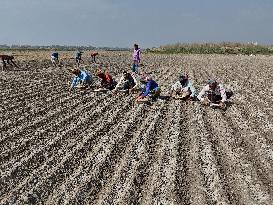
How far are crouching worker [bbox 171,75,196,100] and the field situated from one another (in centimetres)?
44

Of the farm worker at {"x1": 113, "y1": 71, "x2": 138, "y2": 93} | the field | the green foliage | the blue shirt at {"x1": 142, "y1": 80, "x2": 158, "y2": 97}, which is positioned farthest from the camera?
the green foliage

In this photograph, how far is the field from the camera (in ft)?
25.0

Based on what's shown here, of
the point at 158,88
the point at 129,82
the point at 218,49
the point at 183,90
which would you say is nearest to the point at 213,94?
the point at 183,90

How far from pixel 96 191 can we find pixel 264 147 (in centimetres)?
418

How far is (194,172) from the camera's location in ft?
27.9

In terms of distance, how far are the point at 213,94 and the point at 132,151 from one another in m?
5.67

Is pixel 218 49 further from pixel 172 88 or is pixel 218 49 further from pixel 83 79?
pixel 172 88

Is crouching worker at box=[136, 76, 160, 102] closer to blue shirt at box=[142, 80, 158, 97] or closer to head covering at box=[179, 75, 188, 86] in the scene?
blue shirt at box=[142, 80, 158, 97]

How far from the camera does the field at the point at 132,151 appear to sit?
7.62m

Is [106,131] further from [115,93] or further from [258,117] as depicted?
[115,93]

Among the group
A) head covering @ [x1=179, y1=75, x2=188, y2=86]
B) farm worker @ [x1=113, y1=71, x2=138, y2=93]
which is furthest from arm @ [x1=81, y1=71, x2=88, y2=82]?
head covering @ [x1=179, y1=75, x2=188, y2=86]

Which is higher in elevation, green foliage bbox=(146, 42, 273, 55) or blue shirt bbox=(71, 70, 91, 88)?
blue shirt bbox=(71, 70, 91, 88)

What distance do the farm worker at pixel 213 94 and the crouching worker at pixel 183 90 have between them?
57 cm

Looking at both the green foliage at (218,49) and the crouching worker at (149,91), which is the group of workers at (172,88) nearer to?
the crouching worker at (149,91)
